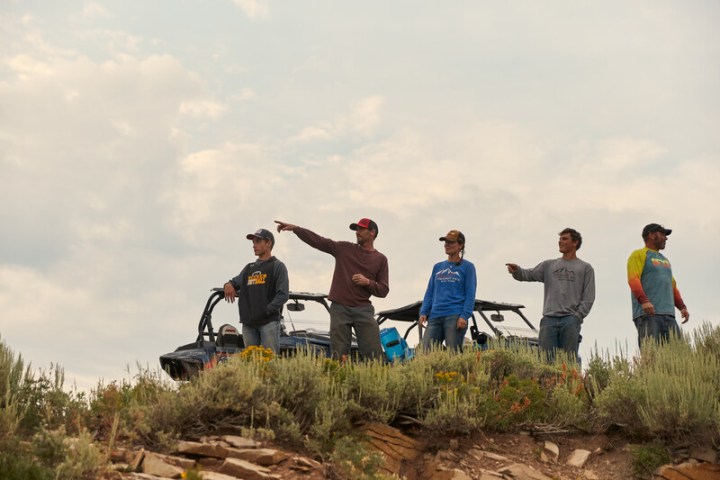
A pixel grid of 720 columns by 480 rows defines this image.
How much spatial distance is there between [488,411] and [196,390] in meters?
2.84

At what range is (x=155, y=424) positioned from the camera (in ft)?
26.4

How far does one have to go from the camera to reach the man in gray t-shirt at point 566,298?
11.6 meters

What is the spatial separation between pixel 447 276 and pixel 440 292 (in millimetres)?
225

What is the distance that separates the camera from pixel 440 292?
11875 millimetres

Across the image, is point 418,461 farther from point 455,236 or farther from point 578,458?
point 455,236

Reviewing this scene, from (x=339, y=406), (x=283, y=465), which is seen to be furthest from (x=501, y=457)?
(x=283, y=465)

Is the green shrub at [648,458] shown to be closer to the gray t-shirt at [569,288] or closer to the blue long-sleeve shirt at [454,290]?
the gray t-shirt at [569,288]

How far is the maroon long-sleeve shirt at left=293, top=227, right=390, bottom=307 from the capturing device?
1136 cm

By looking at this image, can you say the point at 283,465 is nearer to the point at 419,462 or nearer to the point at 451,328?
the point at 419,462

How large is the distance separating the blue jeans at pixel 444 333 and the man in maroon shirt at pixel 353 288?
70 centimetres

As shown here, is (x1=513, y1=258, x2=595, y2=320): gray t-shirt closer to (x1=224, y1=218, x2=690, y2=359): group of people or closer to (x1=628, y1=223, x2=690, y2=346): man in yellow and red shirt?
(x1=224, y1=218, x2=690, y2=359): group of people

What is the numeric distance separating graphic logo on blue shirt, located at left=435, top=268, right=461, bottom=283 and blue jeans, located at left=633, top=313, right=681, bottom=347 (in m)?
2.29

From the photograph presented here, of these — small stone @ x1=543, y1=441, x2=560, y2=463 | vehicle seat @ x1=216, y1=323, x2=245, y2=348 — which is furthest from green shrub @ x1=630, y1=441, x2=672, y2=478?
vehicle seat @ x1=216, y1=323, x2=245, y2=348

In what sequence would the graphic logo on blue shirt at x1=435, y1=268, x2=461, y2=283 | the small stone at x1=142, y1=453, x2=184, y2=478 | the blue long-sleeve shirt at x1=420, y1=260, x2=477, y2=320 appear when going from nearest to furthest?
the small stone at x1=142, y1=453, x2=184, y2=478
the blue long-sleeve shirt at x1=420, y1=260, x2=477, y2=320
the graphic logo on blue shirt at x1=435, y1=268, x2=461, y2=283
